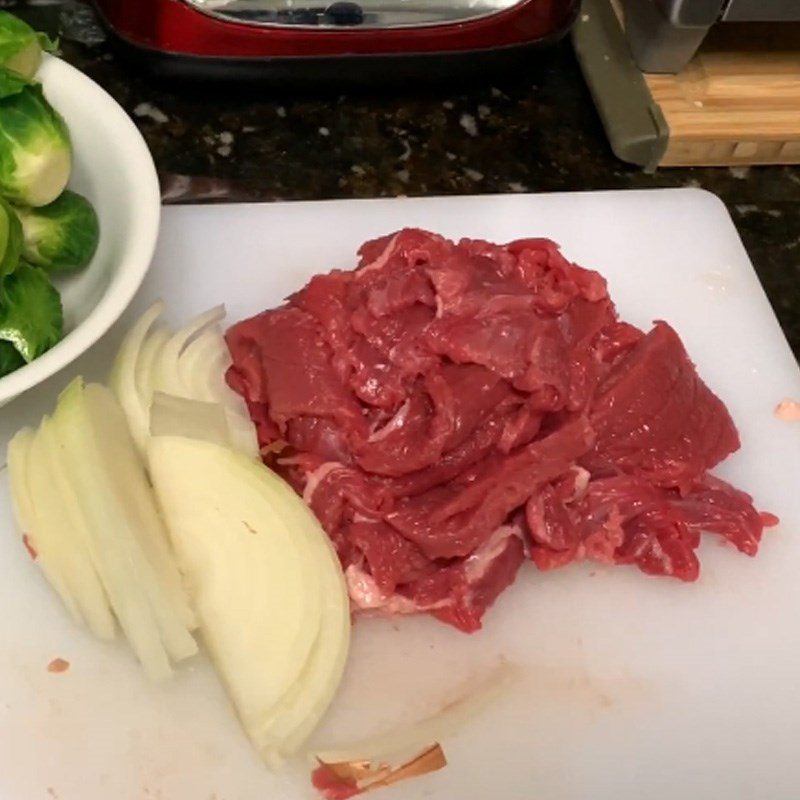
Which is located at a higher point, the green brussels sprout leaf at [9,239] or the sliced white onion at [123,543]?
the green brussels sprout leaf at [9,239]

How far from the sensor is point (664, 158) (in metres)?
2.25

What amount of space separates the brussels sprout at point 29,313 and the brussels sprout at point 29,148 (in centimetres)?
10

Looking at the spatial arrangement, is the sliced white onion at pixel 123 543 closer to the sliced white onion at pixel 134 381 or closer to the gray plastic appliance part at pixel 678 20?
the sliced white onion at pixel 134 381

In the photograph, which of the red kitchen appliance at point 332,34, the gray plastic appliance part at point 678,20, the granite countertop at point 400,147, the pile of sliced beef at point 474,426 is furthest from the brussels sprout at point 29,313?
the gray plastic appliance part at point 678,20

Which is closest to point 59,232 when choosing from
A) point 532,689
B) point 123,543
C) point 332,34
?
point 123,543

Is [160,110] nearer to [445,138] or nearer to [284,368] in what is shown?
[445,138]

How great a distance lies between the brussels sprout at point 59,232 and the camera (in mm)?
1512

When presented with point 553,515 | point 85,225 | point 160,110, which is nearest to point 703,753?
point 553,515

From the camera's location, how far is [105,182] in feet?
5.34

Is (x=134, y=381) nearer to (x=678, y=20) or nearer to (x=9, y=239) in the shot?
(x=9, y=239)

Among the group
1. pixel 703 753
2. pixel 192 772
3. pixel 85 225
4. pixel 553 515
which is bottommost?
pixel 192 772

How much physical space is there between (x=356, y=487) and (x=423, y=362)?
0.21 meters

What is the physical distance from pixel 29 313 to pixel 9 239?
0.10 metres

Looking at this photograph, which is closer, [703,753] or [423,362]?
[703,753]
